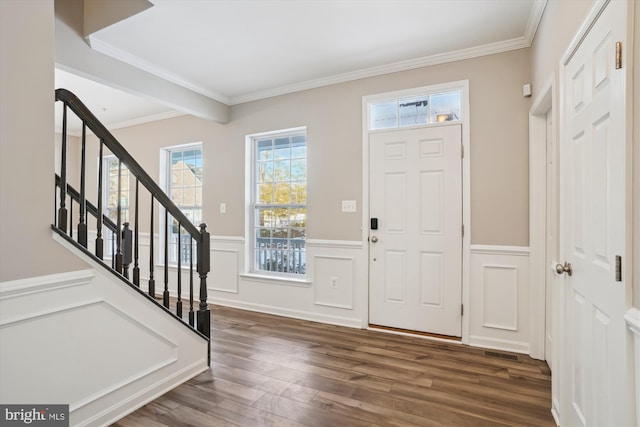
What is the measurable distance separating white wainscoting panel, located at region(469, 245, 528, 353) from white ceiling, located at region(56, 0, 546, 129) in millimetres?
1810

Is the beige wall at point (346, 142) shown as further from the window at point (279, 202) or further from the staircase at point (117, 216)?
the staircase at point (117, 216)


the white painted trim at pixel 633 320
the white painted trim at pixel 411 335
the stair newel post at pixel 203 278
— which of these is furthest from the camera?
the white painted trim at pixel 411 335

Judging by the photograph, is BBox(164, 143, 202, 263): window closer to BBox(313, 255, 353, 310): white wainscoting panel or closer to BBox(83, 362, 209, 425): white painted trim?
BBox(313, 255, 353, 310): white wainscoting panel

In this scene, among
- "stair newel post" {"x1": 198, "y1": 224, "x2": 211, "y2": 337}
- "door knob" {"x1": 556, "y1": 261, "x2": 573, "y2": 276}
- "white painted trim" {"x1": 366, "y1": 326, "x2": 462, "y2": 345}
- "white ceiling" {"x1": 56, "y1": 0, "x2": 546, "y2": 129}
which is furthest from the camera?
"white painted trim" {"x1": 366, "y1": 326, "x2": 462, "y2": 345}

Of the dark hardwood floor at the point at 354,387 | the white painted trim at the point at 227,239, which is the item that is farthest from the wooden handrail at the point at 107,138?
the white painted trim at the point at 227,239

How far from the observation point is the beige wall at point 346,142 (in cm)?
269

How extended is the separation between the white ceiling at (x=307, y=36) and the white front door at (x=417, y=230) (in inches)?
28.9

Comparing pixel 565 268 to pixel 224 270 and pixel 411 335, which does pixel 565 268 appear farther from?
pixel 224 270

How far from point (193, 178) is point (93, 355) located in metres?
3.32

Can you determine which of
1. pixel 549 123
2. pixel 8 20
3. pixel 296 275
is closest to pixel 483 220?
pixel 549 123

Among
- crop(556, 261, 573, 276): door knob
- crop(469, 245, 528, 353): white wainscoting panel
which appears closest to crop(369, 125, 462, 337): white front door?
crop(469, 245, 528, 353): white wainscoting panel

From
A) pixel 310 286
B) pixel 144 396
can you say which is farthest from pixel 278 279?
pixel 144 396

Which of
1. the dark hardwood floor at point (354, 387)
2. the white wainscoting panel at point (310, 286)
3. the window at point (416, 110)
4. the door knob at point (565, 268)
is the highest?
the window at point (416, 110)

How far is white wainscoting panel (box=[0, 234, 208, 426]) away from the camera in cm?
141
